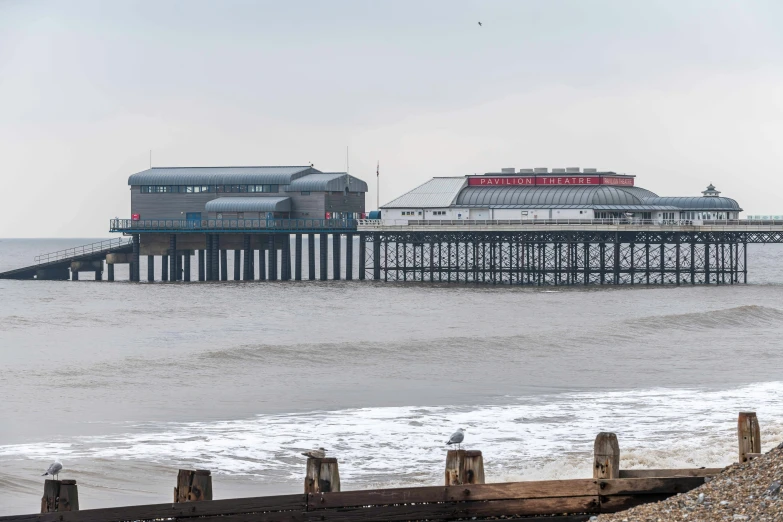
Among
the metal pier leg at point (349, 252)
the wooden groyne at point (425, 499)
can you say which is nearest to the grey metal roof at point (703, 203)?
the metal pier leg at point (349, 252)

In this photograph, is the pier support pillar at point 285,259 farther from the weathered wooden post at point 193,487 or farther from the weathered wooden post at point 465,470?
the weathered wooden post at point 193,487

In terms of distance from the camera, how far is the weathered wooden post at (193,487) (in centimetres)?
1340

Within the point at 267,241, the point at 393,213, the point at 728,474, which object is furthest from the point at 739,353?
the point at 267,241

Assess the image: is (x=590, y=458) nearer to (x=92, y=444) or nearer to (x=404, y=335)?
(x=92, y=444)

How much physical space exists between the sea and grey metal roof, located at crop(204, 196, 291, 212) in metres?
22.4

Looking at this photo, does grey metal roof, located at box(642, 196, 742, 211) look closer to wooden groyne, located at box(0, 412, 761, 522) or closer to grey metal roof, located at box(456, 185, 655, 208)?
grey metal roof, located at box(456, 185, 655, 208)

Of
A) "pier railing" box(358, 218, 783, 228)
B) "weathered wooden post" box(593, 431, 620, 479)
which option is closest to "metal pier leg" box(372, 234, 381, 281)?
"pier railing" box(358, 218, 783, 228)

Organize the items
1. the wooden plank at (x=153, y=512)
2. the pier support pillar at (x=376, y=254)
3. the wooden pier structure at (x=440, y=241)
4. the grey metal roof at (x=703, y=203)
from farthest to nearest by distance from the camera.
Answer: the pier support pillar at (x=376, y=254) → the grey metal roof at (x=703, y=203) → the wooden pier structure at (x=440, y=241) → the wooden plank at (x=153, y=512)

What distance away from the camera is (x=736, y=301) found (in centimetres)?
6888

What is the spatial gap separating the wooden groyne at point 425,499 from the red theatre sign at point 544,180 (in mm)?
71825

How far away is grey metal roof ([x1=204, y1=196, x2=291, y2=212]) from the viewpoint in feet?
294

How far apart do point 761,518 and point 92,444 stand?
14.9 meters

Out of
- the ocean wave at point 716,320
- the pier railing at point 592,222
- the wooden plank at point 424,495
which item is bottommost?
the ocean wave at point 716,320

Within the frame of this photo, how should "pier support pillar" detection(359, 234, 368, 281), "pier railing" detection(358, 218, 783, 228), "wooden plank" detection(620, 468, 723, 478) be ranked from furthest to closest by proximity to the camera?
"pier support pillar" detection(359, 234, 368, 281) < "pier railing" detection(358, 218, 783, 228) < "wooden plank" detection(620, 468, 723, 478)
